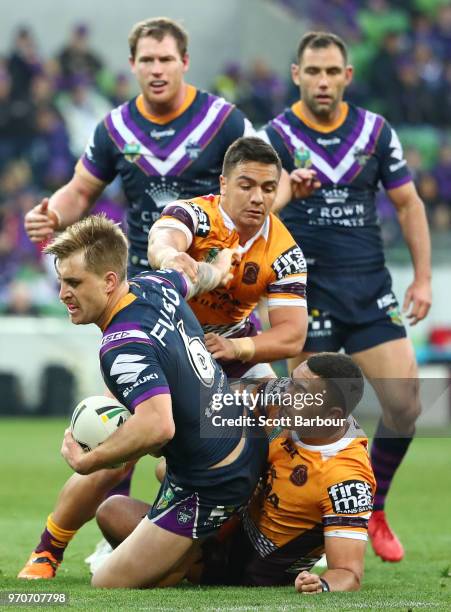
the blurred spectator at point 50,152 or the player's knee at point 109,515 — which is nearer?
the player's knee at point 109,515

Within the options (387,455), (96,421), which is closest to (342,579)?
(96,421)

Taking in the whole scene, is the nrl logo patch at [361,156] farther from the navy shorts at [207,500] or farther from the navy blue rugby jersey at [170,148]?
the navy shorts at [207,500]

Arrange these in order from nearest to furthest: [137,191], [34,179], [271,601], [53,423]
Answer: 1. [271,601]
2. [137,191]
3. [53,423]
4. [34,179]

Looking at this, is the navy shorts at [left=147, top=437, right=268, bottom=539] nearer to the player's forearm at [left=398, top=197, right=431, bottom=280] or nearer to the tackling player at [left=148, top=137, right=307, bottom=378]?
the tackling player at [left=148, top=137, right=307, bottom=378]

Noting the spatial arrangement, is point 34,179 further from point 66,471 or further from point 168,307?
point 168,307

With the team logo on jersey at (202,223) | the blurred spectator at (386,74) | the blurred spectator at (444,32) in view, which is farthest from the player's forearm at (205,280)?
the blurred spectator at (444,32)

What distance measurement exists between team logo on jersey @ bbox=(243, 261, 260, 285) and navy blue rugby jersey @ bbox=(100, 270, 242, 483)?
75 cm

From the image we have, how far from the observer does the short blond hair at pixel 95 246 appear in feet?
17.2

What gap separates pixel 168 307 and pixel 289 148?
241cm

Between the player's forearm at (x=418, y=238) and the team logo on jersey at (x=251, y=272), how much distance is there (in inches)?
65.2

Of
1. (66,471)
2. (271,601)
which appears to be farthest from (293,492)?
(66,471)

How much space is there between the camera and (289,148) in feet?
24.5

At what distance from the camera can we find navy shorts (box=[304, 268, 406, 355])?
7.54 meters

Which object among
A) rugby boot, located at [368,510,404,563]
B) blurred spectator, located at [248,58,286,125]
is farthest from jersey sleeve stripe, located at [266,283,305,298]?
blurred spectator, located at [248,58,286,125]
